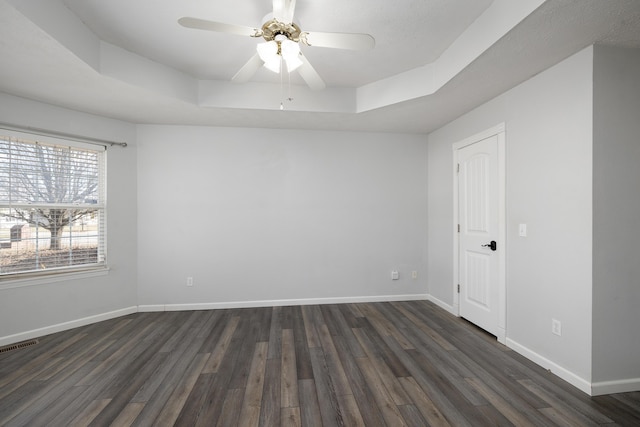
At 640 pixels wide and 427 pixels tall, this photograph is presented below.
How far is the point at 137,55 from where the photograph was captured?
8.57ft

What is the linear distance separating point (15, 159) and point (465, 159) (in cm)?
480

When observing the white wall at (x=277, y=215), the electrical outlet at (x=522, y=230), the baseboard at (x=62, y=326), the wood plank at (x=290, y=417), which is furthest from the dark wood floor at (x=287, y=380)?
the electrical outlet at (x=522, y=230)

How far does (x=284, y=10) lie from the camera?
5.49 feet

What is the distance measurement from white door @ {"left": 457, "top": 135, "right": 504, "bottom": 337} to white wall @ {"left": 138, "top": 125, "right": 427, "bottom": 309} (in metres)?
0.79

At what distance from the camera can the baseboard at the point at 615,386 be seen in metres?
1.96

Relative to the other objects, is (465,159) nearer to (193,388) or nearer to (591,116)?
(591,116)

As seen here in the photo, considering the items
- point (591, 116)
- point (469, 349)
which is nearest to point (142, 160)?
point (469, 349)

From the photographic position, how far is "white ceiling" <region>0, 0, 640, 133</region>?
183 cm

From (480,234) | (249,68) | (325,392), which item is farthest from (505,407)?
(249,68)

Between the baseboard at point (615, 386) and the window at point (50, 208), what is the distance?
15.7 ft

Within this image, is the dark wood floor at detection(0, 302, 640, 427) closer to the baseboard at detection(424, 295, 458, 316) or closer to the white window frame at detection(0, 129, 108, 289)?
the baseboard at detection(424, 295, 458, 316)

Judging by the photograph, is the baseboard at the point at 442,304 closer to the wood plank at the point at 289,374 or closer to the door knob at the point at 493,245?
the door knob at the point at 493,245

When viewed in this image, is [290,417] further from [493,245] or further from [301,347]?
[493,245]

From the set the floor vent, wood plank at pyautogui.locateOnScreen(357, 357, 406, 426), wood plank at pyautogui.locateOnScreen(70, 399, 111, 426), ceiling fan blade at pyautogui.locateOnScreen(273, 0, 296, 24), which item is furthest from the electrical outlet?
A: the floor vent
